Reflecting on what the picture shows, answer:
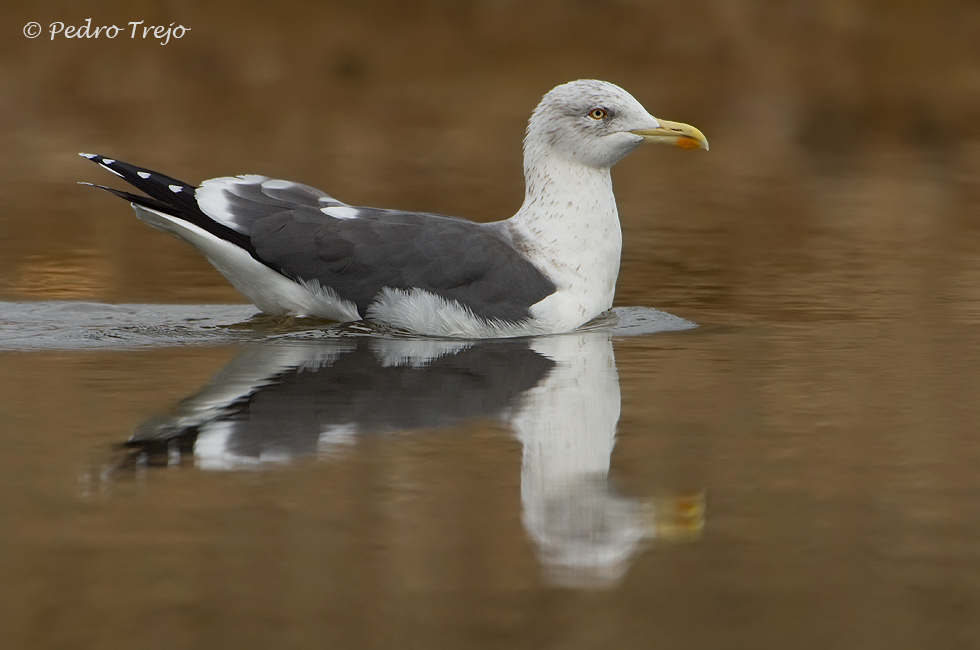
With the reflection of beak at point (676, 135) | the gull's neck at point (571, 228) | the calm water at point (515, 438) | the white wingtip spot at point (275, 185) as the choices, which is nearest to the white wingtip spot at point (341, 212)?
the white wingtip spot at point (275, 185)

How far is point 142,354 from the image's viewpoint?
25.9 ft

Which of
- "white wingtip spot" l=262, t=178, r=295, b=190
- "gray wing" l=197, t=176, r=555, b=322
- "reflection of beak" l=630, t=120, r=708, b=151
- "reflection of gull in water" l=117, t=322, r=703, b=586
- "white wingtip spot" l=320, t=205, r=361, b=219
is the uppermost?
"reflection of beak" l=630, t=120, r=708, b=151

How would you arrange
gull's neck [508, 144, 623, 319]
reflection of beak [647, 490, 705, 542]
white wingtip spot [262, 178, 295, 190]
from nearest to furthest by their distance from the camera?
reflection of beak [647, 490, 705, 542]
gull's neck [508, 144, 623, 319]
white wingtip spot [262, 178, 295, 190]

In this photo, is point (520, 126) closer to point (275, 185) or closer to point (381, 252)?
point (275, 185)

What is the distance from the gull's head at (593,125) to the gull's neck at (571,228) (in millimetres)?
90

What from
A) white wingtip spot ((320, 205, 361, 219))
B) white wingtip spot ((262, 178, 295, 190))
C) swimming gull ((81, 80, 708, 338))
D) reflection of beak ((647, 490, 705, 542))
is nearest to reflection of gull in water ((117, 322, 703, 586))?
reflection of beak ((647, 490, 705, 542))

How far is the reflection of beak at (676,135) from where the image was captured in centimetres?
843

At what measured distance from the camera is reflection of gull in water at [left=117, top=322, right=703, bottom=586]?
16.8 feet

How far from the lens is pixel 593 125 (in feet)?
28.5

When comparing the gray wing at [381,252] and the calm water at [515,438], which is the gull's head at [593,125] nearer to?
the gray wing at [381,252]

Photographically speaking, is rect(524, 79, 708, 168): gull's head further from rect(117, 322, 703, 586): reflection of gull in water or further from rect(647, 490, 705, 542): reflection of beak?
rect(647, 490, 705, 542): reflection of beak

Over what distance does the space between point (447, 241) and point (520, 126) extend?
11.7 meters

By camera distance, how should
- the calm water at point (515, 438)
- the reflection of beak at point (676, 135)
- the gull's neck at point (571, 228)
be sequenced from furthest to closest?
the gull's neck at point (571, 228)
the reflection of beak at point (676, 135)
the calm water at point (515, 438)

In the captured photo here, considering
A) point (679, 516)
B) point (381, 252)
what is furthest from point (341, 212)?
point (679, 516)
